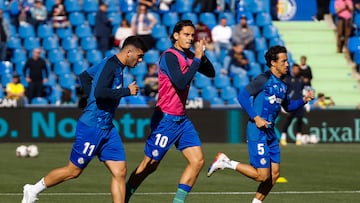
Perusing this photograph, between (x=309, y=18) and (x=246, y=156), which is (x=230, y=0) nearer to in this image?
(x=309, y=18)

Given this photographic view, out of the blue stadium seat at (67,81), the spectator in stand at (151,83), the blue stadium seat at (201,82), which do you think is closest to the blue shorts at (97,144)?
the spectator in stand at (151,83)

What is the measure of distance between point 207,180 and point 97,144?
6.48 m

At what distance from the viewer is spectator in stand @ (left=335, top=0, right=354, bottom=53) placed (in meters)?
35.7

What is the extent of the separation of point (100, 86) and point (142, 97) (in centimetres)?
1822

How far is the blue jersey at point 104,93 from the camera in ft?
42.7

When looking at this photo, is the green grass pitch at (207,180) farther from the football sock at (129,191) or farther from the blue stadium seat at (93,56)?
the blue stadium seat at (93,56)

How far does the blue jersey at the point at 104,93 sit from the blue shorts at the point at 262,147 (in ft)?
6.82

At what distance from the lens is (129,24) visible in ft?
108

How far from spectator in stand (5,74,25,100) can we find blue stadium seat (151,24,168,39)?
4895mm

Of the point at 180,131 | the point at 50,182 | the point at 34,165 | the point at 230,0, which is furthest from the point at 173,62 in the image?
the point at 230,0

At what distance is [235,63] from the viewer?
3338 centimetres

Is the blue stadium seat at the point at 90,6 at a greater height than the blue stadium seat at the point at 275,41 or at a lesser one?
greater

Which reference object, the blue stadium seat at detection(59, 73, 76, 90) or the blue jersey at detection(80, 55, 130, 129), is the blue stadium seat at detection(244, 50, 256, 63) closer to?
the blue stadium seat at detection(59, 73, 76, 90)

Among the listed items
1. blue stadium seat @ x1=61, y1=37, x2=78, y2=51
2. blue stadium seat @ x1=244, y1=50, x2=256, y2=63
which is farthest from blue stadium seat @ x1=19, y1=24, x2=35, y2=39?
blue stadium seat @ x1=244, y1=50, x2=256, y2=63
